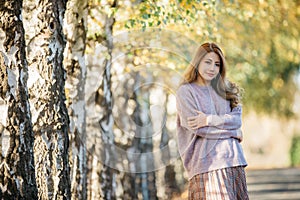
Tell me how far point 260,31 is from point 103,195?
790cm

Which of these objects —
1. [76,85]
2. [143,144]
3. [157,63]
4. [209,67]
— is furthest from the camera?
[143,144]

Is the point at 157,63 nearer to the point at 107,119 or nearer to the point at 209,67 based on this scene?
the point at 107,119

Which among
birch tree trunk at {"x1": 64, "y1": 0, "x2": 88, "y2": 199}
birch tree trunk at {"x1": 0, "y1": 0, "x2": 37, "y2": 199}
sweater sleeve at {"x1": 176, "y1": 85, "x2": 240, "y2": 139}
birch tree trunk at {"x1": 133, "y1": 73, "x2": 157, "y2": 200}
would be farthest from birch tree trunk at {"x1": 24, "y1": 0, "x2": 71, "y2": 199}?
birch tree trunk at {"x1": 133, "y1": 73, "x2": 157, "y2": 200}

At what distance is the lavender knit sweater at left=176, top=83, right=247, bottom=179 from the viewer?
19.8 feet

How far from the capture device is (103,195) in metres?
8.82

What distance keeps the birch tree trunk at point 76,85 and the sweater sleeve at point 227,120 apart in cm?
208

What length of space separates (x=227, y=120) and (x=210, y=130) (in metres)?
0.17

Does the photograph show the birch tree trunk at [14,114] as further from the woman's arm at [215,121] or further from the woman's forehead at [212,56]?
the woman's forehead at [212,56]

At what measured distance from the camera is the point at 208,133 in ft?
19.8

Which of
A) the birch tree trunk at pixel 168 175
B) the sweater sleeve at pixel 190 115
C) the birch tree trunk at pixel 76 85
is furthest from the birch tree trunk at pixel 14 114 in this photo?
the birch tree trunk at pixel 168 175

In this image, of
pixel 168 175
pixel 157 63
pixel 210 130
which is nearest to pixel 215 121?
pixel 210 130

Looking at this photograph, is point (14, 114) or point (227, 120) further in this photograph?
point (227, 120)

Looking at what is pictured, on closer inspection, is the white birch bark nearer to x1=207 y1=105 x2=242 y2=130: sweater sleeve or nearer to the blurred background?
the blurred background

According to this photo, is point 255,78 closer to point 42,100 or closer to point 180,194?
point 180,194
